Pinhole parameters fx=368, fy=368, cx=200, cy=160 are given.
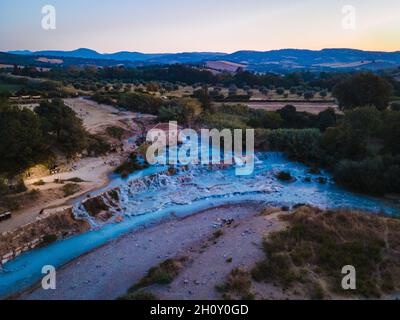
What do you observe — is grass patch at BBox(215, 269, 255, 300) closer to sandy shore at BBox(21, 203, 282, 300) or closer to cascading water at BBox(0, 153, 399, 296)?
sandy shore at BBox(21, 203, 282, 300)

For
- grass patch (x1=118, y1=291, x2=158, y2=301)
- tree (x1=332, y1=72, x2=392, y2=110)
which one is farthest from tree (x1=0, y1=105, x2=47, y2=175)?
tree (x1=332, y1=72, x2=392, y2=110)

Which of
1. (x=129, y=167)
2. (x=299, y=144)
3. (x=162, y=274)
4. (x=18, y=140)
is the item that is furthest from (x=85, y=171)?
(x=299, y=144)

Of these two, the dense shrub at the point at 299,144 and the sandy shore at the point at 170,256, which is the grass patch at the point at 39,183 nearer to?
the sandy shore at the point at 170,256

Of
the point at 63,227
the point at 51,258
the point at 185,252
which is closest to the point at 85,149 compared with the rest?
the point at 63,227

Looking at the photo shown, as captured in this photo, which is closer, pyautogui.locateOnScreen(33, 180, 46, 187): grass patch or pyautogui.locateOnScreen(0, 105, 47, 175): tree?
pyautogui.locateOnScreen(0, 105, 47, 175): tree

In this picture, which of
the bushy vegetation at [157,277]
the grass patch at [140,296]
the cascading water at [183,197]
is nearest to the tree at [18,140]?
the cascading water at [183,197]

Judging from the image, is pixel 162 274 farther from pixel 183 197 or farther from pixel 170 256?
pixel 183 197
